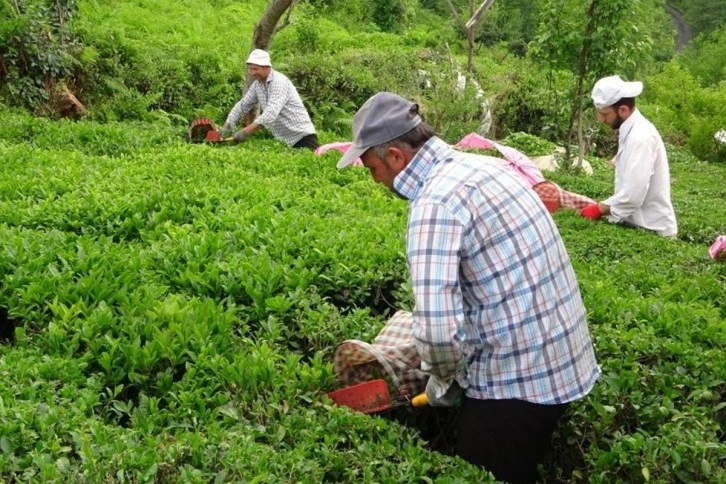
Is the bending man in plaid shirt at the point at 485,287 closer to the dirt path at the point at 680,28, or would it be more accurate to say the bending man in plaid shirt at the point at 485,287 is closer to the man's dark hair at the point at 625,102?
the man's dark hair at the point at 625,102

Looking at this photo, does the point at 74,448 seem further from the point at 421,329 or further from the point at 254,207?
the point at 254,207

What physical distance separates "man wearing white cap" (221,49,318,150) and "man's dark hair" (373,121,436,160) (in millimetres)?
6539

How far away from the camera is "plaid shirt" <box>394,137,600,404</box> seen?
2.79 m

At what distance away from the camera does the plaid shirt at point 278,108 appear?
941cm

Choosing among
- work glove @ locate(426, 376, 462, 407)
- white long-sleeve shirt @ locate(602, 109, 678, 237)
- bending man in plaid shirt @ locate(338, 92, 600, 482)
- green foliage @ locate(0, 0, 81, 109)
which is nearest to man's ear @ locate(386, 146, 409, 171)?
bending man in plaid shirt @ locate(338, 92, 600, 482)

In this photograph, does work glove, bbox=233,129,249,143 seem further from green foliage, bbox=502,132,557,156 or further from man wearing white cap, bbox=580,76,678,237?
green foliage, bbox=502,132,557,156

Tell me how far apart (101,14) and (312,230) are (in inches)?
475

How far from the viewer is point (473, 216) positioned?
2.85 metres

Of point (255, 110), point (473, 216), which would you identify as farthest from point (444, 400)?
point (255, 110)

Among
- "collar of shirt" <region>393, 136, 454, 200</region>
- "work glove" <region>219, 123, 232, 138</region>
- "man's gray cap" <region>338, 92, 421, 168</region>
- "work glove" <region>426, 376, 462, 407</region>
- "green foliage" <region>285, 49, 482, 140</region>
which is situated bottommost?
"green foliage" <region>285, 49, 482, 140</region>

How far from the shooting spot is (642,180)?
6.55 metres

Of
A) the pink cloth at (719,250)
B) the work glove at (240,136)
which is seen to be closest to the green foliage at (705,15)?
the work glove at (240,136)

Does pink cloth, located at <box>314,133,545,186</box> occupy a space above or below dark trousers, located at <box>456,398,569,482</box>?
below

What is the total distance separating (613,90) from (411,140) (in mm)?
3923
